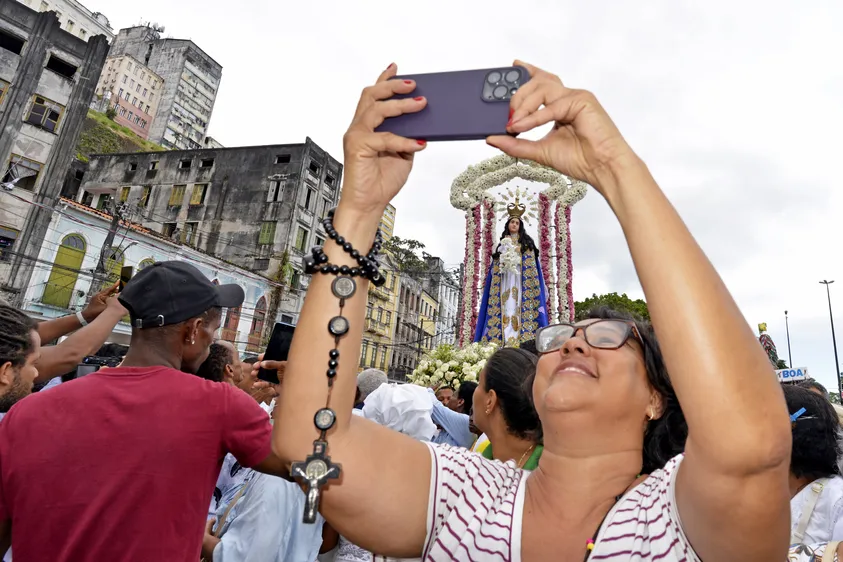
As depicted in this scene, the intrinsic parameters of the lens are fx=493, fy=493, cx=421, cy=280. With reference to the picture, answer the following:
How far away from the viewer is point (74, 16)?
2327 inches

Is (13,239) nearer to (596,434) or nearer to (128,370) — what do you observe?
(128,370)

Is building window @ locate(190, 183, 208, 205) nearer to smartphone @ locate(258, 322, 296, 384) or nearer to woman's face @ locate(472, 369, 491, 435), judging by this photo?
smartphone @ locate(258, 322, 296, 384)

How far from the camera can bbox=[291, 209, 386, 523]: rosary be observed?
1.19 meters

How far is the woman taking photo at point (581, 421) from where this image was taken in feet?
3.13

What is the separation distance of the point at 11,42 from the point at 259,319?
16.1 metres

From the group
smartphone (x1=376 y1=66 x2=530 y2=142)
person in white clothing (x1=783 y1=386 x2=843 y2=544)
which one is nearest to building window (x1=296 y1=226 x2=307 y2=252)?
person in white clothing (x1=783 y1=386 x2=843 y2=544)

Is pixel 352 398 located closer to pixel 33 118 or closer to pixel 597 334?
pixel 597 334

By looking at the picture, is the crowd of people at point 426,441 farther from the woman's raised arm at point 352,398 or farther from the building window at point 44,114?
the building window at point 44,114

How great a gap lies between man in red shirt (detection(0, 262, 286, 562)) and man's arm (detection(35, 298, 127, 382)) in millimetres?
956

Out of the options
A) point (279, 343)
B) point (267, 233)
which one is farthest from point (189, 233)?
point (279, 343)

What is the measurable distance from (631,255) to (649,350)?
2.03ft

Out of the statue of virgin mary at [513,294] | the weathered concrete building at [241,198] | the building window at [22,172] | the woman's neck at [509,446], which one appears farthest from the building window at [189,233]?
the woman's neck at [509,446]

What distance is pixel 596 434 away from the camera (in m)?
1.40

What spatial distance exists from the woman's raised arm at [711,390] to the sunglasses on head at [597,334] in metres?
0.48
